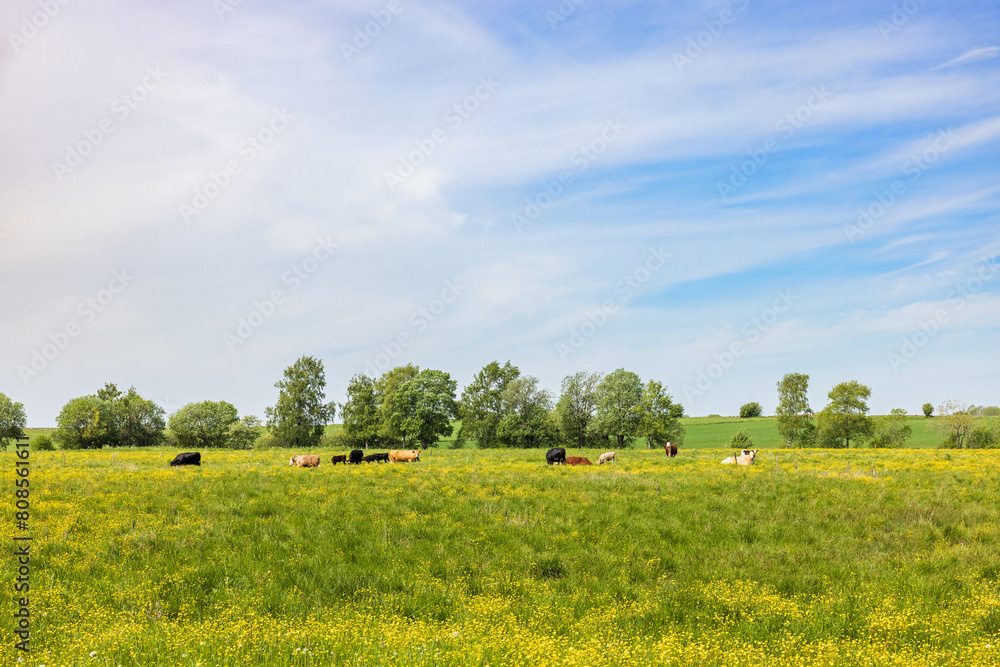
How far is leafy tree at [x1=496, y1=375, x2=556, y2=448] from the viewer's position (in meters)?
79.7

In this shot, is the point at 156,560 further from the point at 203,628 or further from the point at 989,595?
the point at 989,595

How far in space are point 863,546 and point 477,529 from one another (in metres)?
10.9

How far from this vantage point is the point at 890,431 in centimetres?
8750

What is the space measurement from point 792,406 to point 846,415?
7.38 m

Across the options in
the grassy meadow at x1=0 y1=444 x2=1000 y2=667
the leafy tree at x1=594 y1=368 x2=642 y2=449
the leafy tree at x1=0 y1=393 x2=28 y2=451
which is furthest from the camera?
the leafy tree at x1=0 y1=393 x2=28 y2=451

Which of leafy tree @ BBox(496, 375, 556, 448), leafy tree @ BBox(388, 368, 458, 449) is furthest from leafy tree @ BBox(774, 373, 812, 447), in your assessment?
leafy tree @ BBox(388, 368, 458, 449)

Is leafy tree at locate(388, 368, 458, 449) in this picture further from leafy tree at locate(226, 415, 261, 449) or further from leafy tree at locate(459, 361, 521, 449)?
leafy tree at locate(226, 415, 261, 449)

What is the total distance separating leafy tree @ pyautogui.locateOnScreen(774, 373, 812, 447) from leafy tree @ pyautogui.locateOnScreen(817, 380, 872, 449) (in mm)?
3372

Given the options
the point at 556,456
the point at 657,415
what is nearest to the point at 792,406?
the point at 657,415

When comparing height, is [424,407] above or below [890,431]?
above

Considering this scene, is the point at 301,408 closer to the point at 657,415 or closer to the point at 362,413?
the point at 362,413

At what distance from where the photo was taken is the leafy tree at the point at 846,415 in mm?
85062

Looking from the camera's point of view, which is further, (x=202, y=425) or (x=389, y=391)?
(x=202, y=425)

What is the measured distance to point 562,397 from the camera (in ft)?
270
